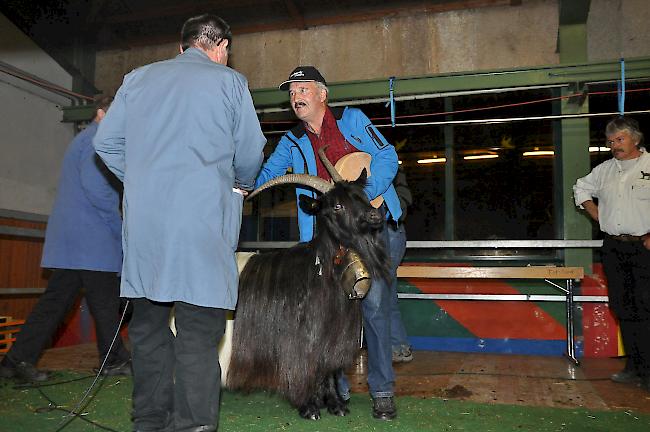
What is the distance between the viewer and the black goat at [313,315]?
3.08 m

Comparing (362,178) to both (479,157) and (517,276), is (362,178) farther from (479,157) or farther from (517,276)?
(479,157)

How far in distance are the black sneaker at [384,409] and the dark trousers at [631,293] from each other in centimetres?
201

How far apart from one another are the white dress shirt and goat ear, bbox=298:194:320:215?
96.7 inches

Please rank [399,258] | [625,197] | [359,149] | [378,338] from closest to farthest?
[378,338]
[359,149]
[625,197]
[399,258]

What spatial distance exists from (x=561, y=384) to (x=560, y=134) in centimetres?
270

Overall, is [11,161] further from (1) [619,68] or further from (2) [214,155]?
(1) [619,68]

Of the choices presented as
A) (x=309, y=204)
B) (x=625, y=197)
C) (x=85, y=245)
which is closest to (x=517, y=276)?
(x=625, y=197)

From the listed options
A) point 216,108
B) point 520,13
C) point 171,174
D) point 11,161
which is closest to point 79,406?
point 171,174

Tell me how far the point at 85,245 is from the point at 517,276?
3541 mm

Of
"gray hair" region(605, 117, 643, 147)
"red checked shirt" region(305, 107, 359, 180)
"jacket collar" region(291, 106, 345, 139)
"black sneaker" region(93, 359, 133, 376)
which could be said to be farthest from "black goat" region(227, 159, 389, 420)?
"gray hair" region(605, 117, 643, 147)

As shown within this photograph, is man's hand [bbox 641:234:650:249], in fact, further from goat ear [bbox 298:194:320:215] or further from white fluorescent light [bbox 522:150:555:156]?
goat ear [bbox 298:194:320:215]

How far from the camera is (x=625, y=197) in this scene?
14.0 ft

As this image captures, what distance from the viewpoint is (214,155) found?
2311mm

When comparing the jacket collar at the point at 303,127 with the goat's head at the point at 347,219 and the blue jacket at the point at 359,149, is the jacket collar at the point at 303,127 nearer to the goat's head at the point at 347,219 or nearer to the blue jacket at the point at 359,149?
the blue jacket at the point at 359,149
